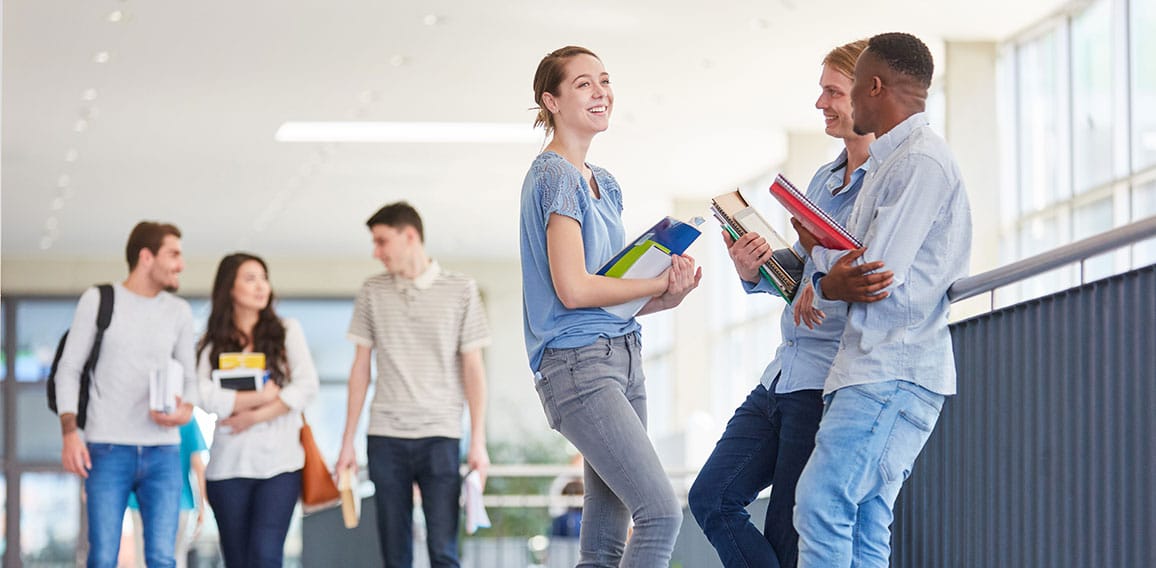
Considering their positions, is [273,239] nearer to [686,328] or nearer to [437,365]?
[686,328]

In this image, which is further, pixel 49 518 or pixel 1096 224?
pixel 49 518

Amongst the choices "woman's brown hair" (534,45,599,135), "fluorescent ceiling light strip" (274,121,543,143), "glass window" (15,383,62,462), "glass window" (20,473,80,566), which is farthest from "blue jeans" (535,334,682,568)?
"glass window" (15,383,62,462)

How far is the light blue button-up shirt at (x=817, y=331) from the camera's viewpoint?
9.86 feet

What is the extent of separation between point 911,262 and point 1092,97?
7.49 metres

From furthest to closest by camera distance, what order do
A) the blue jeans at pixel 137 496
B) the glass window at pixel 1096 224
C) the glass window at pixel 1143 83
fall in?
the glass window at pixel 1096 224 < the glass window at pixel 1143 83 < the blue jeans at pixel 137 496

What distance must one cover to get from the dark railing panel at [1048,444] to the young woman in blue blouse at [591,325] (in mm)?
721

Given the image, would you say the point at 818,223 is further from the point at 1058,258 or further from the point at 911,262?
the point at 1058,258

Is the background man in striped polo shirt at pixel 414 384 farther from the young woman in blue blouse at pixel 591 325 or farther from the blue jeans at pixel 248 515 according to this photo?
the young woman in blue blouse at pixel 591 325

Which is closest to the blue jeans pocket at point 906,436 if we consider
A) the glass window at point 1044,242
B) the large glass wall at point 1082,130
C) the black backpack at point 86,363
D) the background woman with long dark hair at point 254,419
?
the background woman with long dark hair at point 254,419

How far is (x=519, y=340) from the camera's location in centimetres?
2108

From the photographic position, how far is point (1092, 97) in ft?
31.2

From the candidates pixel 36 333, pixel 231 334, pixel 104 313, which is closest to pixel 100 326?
pixel 104 313

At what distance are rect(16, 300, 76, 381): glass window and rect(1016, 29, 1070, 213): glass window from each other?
1418cm

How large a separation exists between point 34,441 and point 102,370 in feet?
53.7
